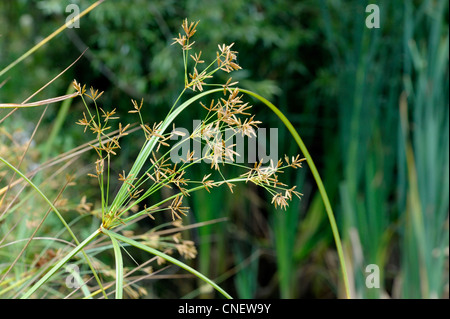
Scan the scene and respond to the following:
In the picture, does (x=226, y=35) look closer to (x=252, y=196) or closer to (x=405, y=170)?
(x=252, y=196)

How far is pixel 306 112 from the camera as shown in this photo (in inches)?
107

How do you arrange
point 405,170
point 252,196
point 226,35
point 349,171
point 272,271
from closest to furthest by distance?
point 405,170 < point 349,171 < point 226,35 < point 252,196 < point 272,271

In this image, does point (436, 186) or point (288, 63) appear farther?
point (288, 63)

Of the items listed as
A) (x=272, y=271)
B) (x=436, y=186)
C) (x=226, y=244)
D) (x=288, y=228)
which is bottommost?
(x=272, y=271)

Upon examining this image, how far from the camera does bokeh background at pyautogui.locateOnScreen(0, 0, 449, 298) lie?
62.0 inches

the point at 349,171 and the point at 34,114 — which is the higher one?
the point at 34,114

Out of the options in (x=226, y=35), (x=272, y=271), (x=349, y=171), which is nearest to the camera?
(x=349, y=171)

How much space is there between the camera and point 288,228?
2.30 m

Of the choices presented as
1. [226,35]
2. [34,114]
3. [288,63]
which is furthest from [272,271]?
[34,114]

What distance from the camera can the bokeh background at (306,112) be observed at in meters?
1.57

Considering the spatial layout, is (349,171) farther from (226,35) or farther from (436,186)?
(226,35)

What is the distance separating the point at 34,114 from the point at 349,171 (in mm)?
1689

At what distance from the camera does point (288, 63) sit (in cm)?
281

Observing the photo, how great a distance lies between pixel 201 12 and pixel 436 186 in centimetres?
143
